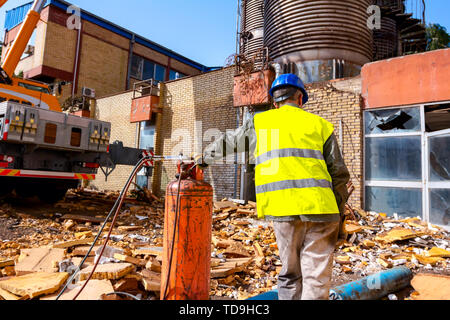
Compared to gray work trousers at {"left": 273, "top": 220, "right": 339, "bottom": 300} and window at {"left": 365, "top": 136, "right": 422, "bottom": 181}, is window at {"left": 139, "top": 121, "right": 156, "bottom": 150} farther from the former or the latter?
gray work trousers at {"left": 273, "top": 220, "right": 339, "bottom": 300}

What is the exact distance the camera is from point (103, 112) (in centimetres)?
1534

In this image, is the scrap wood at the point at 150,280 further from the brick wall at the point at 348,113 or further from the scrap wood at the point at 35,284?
the brick wall at the point at 348,113

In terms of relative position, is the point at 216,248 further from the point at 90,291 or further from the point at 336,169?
the point at 336,169

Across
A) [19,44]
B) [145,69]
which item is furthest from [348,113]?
[145,69]

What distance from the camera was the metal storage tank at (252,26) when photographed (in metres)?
14.0

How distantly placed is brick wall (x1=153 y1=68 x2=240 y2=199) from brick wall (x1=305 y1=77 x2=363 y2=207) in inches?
123

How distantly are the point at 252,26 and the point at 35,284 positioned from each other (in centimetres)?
1437

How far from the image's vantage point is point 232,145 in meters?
2.62

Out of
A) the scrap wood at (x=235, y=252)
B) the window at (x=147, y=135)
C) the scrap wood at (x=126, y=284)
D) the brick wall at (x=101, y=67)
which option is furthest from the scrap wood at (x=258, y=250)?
the brick wall at (x=101, y=67)

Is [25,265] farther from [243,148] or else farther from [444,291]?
[444,291]

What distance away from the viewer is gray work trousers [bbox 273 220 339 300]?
2070mm

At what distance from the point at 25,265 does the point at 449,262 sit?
5916 millimetres

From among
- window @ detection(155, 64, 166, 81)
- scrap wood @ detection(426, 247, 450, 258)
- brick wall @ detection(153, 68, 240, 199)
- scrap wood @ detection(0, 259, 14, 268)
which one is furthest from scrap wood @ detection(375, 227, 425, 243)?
window @ detection(155, 64, 166, 81)

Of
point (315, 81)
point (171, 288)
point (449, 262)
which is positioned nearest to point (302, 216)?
point (171, 288)
